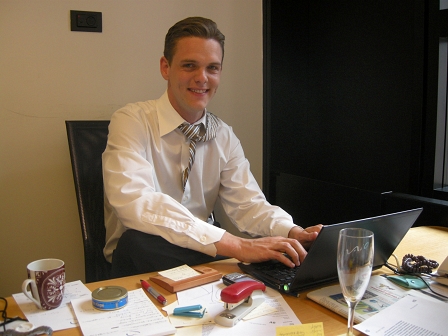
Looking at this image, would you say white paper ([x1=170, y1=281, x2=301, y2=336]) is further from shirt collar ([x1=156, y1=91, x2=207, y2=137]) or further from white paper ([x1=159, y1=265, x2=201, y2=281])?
shirt collar ([x1=156, y1=91, x2=207, y2=137])

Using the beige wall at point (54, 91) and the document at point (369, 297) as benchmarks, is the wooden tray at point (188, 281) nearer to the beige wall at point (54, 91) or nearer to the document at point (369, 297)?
the document at point (369, 297)

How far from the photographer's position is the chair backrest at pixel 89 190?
5.46 ft

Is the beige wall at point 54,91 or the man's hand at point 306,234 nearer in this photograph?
the man's hand at point 306,234

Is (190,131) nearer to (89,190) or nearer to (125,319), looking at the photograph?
(89,190)

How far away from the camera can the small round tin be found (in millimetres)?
909

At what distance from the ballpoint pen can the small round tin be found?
63 millimetres

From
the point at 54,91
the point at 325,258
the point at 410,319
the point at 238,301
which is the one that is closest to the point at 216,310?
the point at 238,301

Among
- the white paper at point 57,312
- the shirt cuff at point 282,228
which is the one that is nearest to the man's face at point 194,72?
the shirt cuff at point 282,228

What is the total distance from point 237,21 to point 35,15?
99cm

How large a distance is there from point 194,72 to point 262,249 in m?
0.79

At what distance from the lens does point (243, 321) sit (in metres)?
0.87

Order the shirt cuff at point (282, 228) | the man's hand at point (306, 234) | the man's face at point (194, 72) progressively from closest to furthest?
the man's hand at point (306, 234)
the shirt cuff at point (282, 228)
the man's face at point (194, 72)

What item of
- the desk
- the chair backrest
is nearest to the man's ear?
the chair backrest

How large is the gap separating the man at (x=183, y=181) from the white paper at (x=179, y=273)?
9 cm
